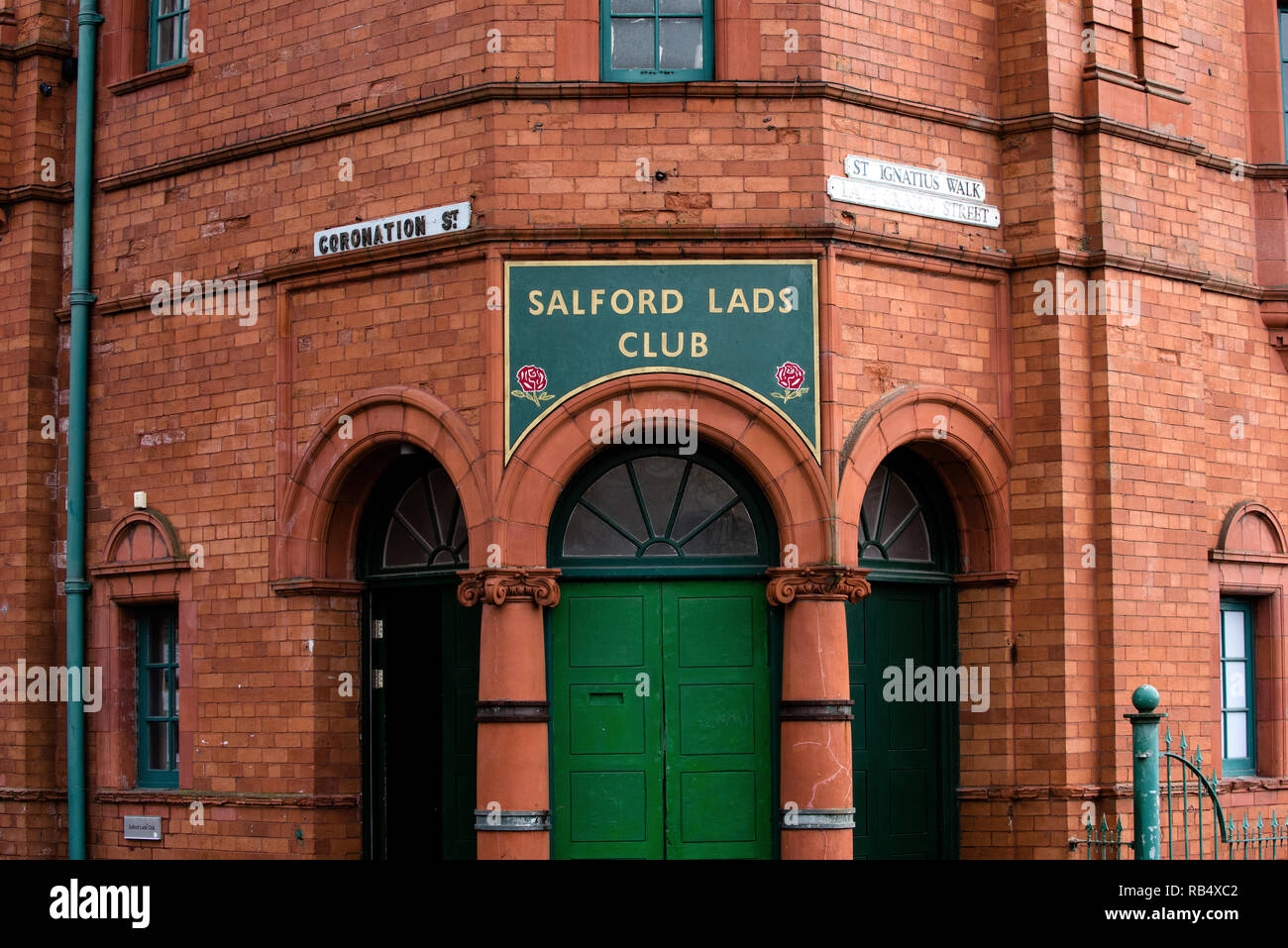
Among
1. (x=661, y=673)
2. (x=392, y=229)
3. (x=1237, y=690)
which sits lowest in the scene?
(x=1237, y=690)

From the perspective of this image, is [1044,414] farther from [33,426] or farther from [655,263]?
[33,426]

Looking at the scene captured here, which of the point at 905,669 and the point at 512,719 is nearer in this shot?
the point at 512,719

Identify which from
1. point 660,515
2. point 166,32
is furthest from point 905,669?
point 166,32

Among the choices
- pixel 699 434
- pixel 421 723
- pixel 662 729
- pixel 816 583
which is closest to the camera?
pixel 816 583

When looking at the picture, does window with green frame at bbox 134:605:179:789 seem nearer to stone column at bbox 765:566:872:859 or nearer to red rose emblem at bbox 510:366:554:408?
red rose emblem at bbox 510:366:554:408

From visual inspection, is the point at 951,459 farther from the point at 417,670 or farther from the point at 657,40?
the point at 417,670

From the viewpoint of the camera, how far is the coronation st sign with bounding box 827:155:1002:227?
1328 centimetres

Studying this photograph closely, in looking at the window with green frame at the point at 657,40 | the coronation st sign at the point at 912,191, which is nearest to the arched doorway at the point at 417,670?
the window with green frame at the point at 657,40

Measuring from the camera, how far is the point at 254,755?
1419 cm

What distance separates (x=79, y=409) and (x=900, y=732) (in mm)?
7297

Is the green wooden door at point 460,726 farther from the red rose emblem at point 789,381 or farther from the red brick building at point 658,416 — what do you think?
the red rose emblem at point 789,381

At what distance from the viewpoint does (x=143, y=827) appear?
585 inches

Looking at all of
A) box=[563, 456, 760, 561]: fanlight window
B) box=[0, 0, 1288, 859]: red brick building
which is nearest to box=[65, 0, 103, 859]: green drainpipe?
box=[0, 0, 1288, 859]: red brick building

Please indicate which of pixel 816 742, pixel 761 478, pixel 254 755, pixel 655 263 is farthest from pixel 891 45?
pixel 254 755
